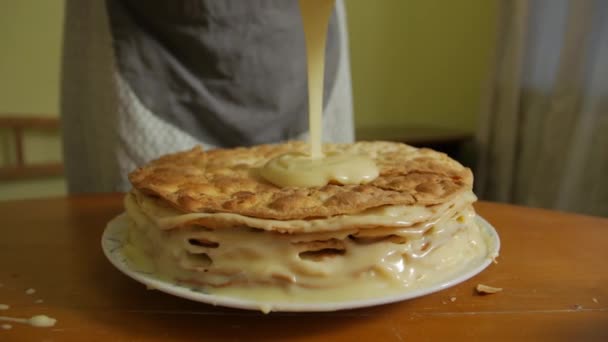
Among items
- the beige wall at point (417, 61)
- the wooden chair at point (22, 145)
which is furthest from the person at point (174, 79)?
the beige wall at point (417, 61)

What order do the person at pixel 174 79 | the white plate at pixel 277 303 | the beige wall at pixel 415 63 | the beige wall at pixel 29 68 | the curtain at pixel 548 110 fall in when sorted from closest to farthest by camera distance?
1. the white plate at pixel 277 303
2. the person at pixel 174 79
3. the curtain at pixel 548 110
4. the beige wall at pixel 29 68
5. the beige wall at pixel 415 63

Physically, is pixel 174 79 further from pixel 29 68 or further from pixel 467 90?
pixel 467 90

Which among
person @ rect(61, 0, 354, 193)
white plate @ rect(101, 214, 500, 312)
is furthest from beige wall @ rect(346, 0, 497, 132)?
white plate @ rect(101, 214, 500, 312)

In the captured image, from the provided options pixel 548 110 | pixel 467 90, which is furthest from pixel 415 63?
pixel 548 110

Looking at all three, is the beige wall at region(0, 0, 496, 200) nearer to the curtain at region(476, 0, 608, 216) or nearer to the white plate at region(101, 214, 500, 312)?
the curtain at region(476, 0, 608, 216)

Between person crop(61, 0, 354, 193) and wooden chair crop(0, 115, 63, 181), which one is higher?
person crop(61, 0, 354, 193)

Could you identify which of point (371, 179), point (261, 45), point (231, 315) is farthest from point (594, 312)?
point (261, 45)

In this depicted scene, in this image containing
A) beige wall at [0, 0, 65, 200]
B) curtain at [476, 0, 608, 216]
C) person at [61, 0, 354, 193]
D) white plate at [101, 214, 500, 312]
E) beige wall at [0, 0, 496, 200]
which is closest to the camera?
white plate at [101, 214, 500, 312]

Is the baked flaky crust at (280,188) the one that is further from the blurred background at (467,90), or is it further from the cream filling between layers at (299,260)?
the blurred background at (467,90)
